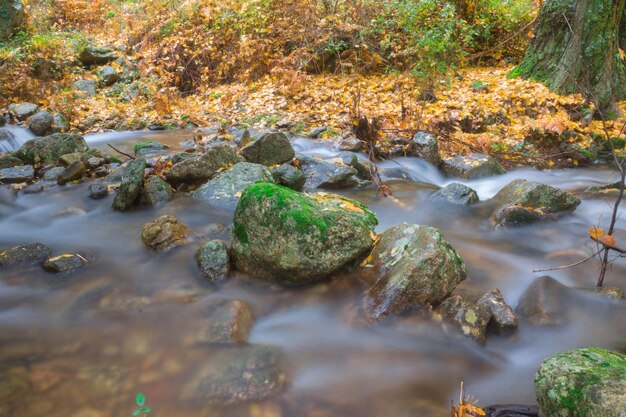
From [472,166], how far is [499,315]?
4329 millimetres

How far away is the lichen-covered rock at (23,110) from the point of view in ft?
33.2

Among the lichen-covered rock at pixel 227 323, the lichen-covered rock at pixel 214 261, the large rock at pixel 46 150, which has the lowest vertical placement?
the lichen-covered rock at pixel 227 323

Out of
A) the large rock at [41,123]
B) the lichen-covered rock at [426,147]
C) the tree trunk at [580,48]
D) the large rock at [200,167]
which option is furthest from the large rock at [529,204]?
the large rock at [41,123]

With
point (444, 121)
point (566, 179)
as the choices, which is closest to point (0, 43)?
point (444, 121)

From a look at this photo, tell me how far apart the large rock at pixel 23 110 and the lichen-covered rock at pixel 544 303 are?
11235mm

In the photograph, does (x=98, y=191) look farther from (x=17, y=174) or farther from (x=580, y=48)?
(x=580, y=48)

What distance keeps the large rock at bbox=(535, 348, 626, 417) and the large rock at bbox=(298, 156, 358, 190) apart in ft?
14.6

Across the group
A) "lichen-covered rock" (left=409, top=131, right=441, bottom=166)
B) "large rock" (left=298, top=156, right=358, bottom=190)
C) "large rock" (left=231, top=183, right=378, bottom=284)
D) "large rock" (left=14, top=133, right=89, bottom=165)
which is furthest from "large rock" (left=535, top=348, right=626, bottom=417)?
"large rock" (left=14, top=133, right=89, bottom=165)

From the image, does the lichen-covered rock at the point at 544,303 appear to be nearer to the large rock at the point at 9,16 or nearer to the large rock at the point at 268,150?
the large rock at the point at 268,150

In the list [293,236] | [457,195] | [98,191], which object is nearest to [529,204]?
[457,195]

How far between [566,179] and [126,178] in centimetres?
696

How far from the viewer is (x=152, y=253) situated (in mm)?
4609

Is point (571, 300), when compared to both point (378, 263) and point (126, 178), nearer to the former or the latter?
point (378, 263)

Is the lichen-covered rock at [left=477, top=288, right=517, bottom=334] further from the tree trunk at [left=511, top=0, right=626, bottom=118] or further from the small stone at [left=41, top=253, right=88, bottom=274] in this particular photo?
the tree trunk at [left=511, top=0, right=626, bottom=118]
